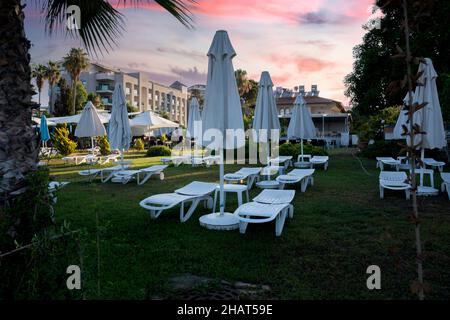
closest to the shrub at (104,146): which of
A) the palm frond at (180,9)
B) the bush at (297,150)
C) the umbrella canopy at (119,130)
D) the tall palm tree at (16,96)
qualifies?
the umbrella canopy at (119,130)

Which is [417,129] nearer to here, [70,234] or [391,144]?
[70,234]

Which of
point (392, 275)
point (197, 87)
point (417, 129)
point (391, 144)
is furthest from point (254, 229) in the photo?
point (197, 87)

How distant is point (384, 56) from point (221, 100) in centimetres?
1517

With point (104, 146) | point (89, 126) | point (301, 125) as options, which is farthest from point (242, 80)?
point (89, 126)

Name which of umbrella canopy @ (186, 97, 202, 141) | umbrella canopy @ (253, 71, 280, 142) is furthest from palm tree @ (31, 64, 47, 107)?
umbrella canopy @ (253, 71, 280, 142)

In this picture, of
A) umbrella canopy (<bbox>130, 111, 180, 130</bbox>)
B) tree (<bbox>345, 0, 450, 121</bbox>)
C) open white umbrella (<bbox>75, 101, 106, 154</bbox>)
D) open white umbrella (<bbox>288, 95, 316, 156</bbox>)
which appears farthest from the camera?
umbrella canopy (<bbox>130, 111, 180, 130</bbox>)

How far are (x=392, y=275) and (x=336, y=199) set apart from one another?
4.06 m

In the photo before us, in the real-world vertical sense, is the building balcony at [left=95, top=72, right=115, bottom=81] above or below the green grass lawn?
above

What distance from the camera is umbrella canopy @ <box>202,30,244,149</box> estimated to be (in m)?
5.48

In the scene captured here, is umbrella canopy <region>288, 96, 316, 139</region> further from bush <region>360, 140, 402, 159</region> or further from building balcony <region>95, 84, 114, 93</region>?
building balcony <region>95, 84, 114, 93</region>

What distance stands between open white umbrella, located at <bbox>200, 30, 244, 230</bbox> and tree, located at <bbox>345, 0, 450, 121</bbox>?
31.8ft

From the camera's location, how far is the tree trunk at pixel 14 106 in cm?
331

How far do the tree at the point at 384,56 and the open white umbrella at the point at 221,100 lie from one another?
9680 mm
